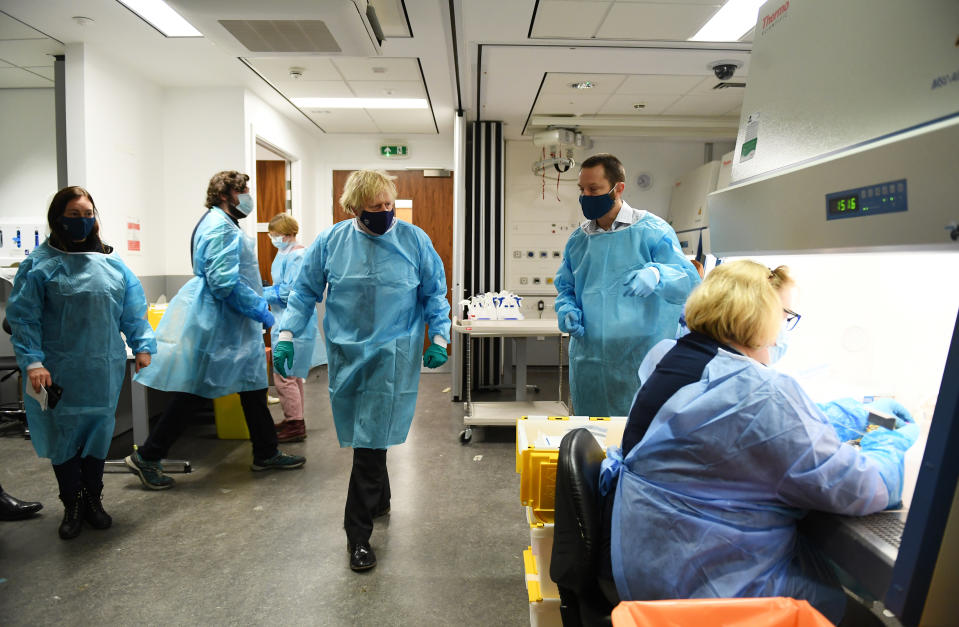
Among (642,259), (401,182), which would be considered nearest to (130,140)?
(401,182)

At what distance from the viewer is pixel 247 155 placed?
446cm

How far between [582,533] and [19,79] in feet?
16.8

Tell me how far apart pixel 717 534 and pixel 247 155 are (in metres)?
4.36

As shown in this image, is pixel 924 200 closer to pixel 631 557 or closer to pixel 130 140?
pixel 631 557

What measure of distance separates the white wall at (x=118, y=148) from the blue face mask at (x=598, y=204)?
121 inches

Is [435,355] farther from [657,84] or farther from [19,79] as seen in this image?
[19,79]

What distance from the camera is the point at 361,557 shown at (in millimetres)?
2205

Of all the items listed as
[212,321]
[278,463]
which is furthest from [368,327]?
[278,463]

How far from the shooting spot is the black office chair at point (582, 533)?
1170 mm

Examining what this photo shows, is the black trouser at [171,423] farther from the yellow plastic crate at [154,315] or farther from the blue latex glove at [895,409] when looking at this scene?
the blue latex glove at [895,409]

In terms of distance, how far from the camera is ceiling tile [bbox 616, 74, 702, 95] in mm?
4094

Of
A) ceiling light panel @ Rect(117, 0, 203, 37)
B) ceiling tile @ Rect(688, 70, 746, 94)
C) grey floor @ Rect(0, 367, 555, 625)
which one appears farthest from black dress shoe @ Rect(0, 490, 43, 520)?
ceiling tile @ Rect(688, 70, 746, 94)

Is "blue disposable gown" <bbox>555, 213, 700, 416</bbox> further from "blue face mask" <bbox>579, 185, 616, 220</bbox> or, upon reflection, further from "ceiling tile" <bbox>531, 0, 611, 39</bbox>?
"ceiling tile" <bbox>531, 0, 611, 39</bbox>

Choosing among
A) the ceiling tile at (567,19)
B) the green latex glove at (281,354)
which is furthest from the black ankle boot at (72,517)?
the ceiling tile at (567,19)
